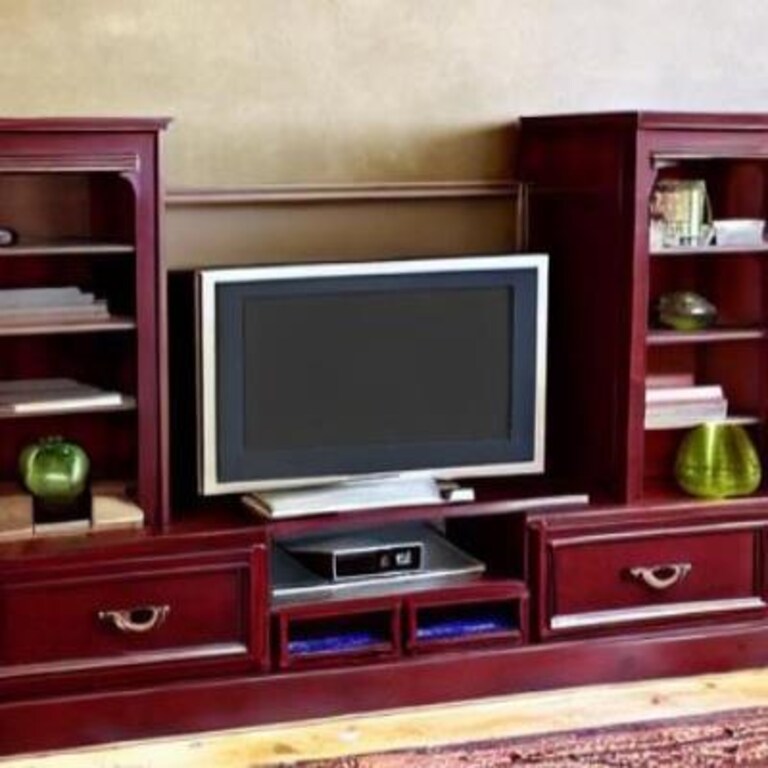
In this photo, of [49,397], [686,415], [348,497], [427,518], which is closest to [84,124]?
[49,397]

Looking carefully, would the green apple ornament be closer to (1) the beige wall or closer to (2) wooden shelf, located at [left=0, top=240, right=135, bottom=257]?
(2) wooden shelf, located at [left=0, top=240, right=135, bottom=257]

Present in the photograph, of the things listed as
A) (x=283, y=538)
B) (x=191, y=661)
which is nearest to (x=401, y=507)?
(x=283, y=538)

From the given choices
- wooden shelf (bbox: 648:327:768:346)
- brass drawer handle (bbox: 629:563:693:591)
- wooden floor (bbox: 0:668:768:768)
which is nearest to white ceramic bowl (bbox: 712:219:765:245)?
wooden shelf (bbox: 648:327:768:346)

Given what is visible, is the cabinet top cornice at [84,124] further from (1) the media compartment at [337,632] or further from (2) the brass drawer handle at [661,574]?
(2) the brass drawer handle at [661,574]

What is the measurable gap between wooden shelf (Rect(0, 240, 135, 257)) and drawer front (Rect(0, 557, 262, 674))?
2.29 feet

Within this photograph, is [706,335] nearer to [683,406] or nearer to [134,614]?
[683,406]

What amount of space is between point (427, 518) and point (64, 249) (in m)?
1.05

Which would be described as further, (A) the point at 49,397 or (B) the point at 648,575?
(B) the point at 648,575

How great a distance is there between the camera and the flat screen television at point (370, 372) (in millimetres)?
3807

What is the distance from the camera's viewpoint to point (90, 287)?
393 centimetres

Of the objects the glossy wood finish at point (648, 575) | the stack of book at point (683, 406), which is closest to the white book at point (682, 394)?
the stack of book at point (683, 406)

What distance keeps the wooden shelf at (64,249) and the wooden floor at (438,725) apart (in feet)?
3.59

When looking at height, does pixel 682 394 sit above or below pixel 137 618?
above

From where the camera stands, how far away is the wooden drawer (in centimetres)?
357
